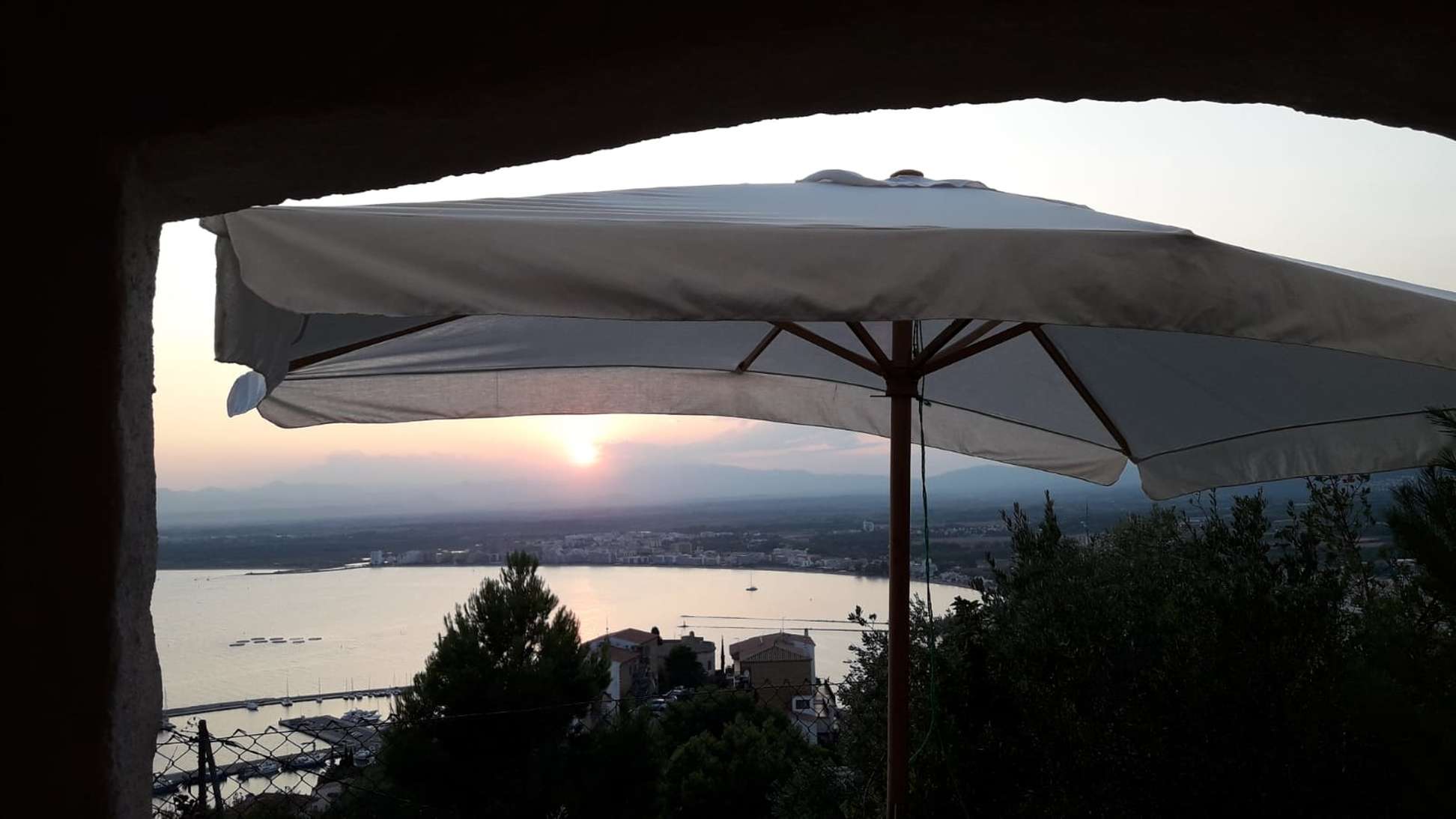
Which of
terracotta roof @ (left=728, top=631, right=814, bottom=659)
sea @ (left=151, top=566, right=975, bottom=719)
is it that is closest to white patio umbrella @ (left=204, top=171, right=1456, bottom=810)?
sea @ (left=151, top=566, right=975, bottom=719)

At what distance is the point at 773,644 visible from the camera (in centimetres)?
799

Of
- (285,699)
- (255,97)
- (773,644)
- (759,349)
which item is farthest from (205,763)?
(773,644)

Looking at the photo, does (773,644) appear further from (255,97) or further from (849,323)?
(255,97)


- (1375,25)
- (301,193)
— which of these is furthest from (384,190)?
(1375,25)

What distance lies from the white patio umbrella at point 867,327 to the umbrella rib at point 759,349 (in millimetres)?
11

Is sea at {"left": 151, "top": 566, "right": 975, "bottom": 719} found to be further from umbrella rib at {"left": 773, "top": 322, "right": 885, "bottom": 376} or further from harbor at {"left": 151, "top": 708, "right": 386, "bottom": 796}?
umbrella rib at {"left": 773, "top": 322, "right": 885, "bottom": 376}

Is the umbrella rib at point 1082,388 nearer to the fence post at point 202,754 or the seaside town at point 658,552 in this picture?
the seaside town at point 658,552

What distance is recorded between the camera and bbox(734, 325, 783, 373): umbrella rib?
3.21m

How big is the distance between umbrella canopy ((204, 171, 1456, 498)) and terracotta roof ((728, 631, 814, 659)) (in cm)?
403

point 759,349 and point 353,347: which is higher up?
point 759,349

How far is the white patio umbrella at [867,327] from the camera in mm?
1405

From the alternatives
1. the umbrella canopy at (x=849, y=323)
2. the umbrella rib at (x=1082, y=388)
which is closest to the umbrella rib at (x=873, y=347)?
the umbrella canopy at (x=849, y=323)

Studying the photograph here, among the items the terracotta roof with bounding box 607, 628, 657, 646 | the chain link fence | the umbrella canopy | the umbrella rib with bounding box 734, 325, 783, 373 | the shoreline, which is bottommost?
the terracotta roof with bounding box 607, 628, 657, 646

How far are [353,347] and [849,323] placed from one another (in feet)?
4.44
